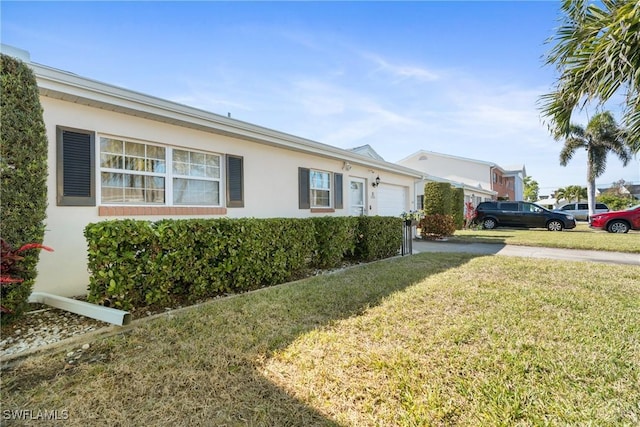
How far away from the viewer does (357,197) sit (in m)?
11.4

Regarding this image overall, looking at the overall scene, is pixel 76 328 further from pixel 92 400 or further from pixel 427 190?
pixel 427 190

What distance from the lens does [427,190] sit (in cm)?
1471

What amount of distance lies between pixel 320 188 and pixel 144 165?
521 cm

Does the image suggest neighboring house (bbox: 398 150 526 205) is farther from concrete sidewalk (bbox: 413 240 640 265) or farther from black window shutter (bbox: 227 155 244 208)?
black window shutter (bbox: 227 155 244 208)

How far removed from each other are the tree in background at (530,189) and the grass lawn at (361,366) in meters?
69.9

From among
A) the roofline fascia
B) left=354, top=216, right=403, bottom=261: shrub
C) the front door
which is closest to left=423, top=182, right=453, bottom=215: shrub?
the front door

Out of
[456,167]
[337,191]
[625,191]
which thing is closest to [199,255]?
[337,191]

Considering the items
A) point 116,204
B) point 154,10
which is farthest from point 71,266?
point 154,10

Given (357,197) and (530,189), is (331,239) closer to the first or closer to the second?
(357,197)

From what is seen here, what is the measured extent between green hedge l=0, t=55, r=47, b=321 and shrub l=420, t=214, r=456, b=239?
12.9 meters

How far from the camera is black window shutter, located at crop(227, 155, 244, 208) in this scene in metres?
6.93

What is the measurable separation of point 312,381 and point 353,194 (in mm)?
9033

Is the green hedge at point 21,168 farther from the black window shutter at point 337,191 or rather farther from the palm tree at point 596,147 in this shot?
the palm tree at point 596,147

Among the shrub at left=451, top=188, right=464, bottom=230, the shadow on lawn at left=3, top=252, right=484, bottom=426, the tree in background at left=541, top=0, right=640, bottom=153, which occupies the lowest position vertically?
the shadow on lawn at left=3, top=252, right=484, bottom=426
